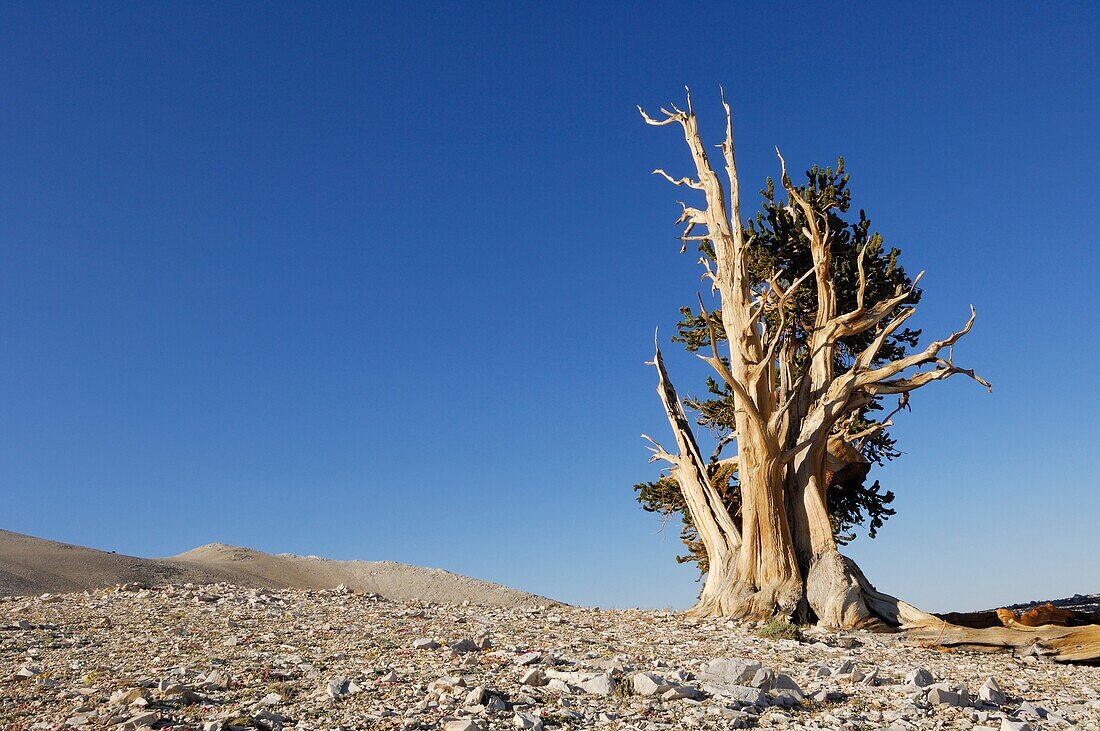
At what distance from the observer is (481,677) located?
738 cm

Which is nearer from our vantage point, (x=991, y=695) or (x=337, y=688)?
(x=337, y=688)

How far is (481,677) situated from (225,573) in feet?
63.0

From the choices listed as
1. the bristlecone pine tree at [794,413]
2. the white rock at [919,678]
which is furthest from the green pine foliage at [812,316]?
the white rock at [919,678]

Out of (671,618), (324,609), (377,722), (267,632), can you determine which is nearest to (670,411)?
(671,618)

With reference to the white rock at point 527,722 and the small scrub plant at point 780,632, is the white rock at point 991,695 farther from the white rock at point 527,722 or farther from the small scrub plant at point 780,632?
the white rock at point 527,722

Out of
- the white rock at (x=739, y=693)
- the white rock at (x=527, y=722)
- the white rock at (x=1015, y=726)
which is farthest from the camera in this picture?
the white rock at (x=739, y=693)

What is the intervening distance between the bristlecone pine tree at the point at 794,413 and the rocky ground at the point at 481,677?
5.16 ft

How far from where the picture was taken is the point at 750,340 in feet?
49.4

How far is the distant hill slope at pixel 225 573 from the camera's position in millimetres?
20641

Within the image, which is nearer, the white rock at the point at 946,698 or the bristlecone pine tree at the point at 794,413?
the white rock at the point at 946,698

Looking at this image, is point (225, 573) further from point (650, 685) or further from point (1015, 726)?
point (1015, 726)

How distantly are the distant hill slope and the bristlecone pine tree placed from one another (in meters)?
8.12

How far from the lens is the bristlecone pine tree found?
13414 millimetres

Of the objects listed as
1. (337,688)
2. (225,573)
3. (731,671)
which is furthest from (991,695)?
(225,573)
